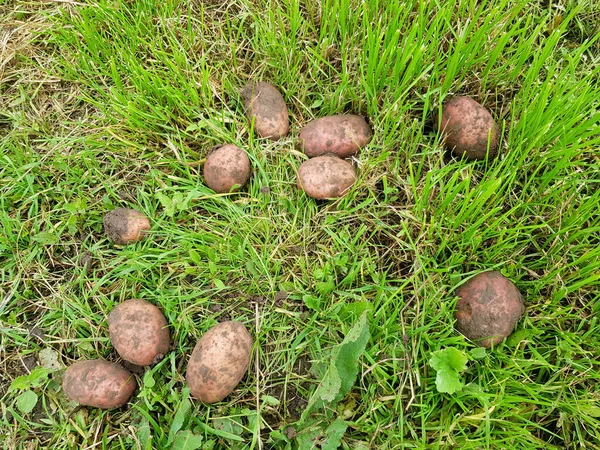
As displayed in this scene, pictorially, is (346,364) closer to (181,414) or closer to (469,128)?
(181,414)

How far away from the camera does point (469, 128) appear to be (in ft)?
7.52

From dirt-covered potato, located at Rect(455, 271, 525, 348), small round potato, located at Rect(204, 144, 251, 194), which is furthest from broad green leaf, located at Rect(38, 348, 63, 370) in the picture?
dirt-covered potato, located at Rect(455, 271, 525, 348)

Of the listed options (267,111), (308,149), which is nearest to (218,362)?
(308,149)

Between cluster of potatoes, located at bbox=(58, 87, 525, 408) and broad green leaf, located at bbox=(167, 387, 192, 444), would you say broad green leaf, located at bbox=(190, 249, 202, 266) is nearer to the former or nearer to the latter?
cluster of potatoes, located at bbox=(58, 87, 525, 408)

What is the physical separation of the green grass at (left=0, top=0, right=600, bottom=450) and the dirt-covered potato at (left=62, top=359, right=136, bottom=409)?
0.33ft

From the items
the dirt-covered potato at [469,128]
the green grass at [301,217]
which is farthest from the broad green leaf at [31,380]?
the dirt-covered potato at [469,128]

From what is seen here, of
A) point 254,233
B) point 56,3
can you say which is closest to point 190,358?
point 254,233

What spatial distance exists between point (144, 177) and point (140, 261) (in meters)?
0.47

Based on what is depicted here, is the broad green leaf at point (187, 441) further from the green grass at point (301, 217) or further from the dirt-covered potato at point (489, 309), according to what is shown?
the dirt-covered potato at point (489, 309)

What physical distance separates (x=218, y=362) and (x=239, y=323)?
0.67 ft

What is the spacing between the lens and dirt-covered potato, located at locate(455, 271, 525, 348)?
202cm

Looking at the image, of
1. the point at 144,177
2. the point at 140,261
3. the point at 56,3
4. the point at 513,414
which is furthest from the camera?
the point at 56,3

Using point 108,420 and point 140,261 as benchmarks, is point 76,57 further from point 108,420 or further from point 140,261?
point 108,420

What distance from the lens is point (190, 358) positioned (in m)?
2.03
